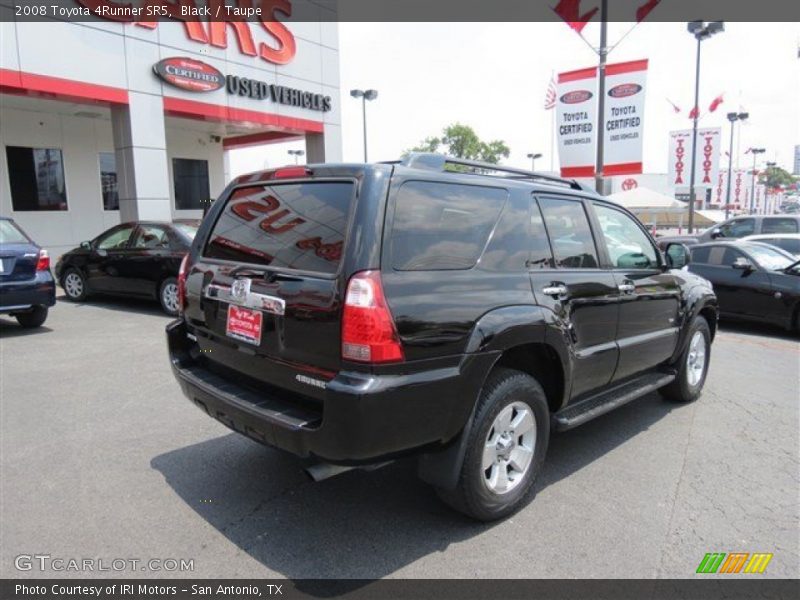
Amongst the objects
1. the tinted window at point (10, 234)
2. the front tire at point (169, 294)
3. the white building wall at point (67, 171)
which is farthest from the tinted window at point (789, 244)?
the white building wall at point (67, 171)

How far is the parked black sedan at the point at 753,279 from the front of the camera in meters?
8.82

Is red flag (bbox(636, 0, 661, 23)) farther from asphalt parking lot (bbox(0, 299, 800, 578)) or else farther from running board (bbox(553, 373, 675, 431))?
running board (bbox(553, 373, 675, 431))

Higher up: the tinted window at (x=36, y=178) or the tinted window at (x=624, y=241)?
the tinted window at (x=36, y=178)

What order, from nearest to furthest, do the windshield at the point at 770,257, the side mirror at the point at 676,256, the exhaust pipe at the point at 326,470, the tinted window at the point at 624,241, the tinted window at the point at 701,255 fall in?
1. the exhaust pipe at the point at 326,470
2. the tinted window at the point at 624,241
3. the side mirror at the point at 676,256
4. the windshield at the point at 770,257
5. the tinted window at the point at 701,255

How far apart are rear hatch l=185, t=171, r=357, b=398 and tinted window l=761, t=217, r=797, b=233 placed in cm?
1551

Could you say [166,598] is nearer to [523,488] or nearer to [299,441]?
[299,441]

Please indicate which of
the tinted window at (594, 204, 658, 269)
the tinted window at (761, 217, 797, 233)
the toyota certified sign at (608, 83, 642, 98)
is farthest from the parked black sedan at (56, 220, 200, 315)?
the tinted window at (761, 217, 797, 233)

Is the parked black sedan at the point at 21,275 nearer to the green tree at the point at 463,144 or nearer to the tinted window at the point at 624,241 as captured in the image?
the tinted window at the point at 624,241

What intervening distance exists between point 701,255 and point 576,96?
5.35 meters

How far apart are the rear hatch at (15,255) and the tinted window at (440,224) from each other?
6874 millimetres

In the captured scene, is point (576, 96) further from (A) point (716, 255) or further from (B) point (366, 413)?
(B) point (366, 413)

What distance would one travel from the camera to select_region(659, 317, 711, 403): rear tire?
5.18m

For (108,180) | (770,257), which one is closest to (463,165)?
(770,257)

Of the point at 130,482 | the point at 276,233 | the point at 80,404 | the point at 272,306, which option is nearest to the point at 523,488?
the point at 272,306
